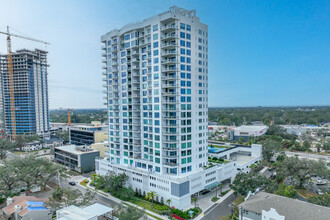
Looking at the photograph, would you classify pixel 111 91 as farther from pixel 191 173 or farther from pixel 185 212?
pixel 185 212

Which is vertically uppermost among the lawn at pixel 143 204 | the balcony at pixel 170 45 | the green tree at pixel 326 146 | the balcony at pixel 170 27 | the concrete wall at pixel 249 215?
the balcony at pixel 170 27

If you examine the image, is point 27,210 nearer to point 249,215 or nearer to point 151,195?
point 151,195

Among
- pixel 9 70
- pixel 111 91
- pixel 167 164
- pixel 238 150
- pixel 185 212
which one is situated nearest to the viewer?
pixel 185 212

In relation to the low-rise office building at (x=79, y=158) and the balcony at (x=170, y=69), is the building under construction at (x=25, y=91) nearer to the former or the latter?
the low-rise office building at (x=79, y=158)

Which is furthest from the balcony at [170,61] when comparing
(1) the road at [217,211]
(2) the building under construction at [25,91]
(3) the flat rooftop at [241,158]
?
(2) the building under construction at [25,91]

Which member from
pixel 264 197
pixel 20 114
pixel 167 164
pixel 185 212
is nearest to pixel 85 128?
pixel 20 114

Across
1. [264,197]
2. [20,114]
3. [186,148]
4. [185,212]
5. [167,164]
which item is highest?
[20,114]

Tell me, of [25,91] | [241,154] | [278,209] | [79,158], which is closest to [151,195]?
[278,209]
